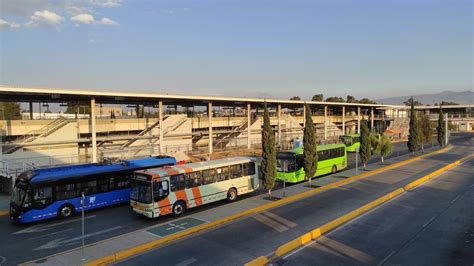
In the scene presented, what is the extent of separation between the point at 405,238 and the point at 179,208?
1046cm

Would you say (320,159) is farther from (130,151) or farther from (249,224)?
(130,151)

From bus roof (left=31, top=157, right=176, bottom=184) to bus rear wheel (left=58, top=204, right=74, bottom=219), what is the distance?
5.09 feet

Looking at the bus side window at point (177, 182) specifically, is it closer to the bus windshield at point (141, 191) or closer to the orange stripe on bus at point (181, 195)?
the orange stripe on bus at point (181, 195)

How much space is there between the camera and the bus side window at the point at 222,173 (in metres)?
19.8

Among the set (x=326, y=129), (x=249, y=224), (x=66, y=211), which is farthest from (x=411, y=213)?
(x=326, y=129)

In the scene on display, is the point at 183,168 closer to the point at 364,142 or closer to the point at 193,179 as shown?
the point at 193,179

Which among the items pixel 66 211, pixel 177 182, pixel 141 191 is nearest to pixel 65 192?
pixel 66 211

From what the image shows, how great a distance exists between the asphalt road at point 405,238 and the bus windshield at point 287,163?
7509 mm

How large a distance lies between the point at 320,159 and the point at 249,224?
46.3ft

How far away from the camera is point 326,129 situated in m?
67.9

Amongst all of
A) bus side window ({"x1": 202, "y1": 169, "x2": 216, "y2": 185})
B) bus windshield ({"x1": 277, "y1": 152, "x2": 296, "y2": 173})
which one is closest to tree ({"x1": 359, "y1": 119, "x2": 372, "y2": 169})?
bus windshield ({"x1": 277, "y1": 152, "x2": 296, "y2": 173})

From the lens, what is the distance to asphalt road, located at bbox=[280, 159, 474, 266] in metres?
11.8

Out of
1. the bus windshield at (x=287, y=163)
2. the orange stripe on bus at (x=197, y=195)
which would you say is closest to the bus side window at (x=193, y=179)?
the orange stripe on bus at (x=197, y=195)

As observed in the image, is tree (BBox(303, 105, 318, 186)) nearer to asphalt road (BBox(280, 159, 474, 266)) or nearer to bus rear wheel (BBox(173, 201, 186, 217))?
asphalt road (BBox(280, 159, 474, 266))
